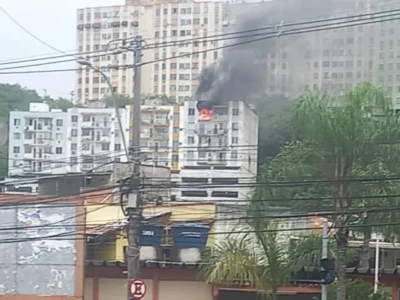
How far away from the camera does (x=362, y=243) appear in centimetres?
2042

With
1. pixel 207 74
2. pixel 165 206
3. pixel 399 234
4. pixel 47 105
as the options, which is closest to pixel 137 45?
pixel 399 234

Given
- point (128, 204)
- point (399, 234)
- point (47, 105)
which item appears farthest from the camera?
point (47, 105)

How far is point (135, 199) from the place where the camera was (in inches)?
525

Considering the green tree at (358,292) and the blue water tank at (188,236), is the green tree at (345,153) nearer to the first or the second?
the green tree at (358,292)

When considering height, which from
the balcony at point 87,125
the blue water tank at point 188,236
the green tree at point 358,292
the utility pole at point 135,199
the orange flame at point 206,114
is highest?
the orange flame at point 206,114

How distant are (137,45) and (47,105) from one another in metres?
27.2

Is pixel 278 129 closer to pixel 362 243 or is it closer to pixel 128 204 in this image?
pixel 362 243

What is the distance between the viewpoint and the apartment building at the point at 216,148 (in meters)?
32.8

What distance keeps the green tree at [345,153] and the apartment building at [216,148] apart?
12.9 m

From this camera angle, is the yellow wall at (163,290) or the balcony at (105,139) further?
the balcony at (105,139)

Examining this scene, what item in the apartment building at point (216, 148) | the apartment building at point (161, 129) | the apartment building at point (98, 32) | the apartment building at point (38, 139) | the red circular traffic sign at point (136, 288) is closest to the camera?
the red circular traffic sign at point (136, 288)

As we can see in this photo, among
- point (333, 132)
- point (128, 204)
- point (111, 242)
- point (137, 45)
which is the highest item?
point (137, 45)

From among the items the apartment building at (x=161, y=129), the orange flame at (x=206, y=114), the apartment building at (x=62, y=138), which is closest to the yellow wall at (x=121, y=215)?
the apartment building at (x=62, y=138)

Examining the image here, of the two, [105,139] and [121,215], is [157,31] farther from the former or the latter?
[121,215]
